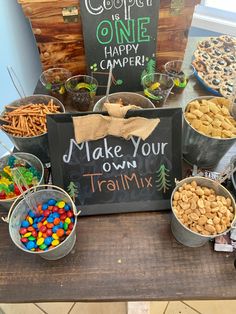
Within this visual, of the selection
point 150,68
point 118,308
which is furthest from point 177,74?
point 118,308

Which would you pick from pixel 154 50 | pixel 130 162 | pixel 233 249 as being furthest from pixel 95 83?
pixel 233 249

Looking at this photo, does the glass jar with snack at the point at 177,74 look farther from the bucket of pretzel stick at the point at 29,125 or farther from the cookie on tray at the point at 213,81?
the bucket of pretzel stick at the point at 29,125

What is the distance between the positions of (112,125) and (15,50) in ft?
2.41

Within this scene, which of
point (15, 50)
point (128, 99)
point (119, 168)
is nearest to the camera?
point (119, 168)

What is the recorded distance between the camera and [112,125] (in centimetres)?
59

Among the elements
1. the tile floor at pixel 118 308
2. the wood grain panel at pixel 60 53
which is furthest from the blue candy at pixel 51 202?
the tile floor at pixel 118 308

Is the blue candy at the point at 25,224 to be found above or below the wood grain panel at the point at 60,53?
below

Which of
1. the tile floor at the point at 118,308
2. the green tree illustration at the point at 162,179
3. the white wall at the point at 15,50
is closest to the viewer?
the green tree illustration at the point at 162,179

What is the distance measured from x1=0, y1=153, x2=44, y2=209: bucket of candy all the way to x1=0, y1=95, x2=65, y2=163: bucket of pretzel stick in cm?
4

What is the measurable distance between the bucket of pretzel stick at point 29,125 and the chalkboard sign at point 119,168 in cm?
9

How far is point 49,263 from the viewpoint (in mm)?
Answer: 586

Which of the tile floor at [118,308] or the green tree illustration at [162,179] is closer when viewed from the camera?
the green tree illustration at [162,179]

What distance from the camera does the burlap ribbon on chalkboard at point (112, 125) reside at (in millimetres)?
579

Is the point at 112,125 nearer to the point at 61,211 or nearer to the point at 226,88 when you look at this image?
the point at 61,211
